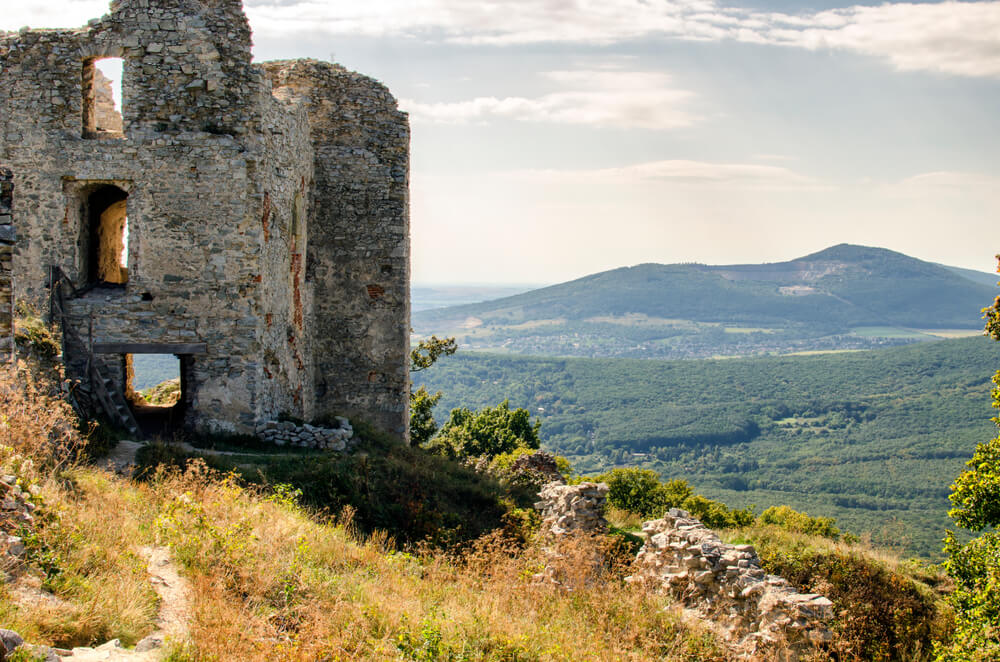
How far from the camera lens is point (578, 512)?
36.2 feet

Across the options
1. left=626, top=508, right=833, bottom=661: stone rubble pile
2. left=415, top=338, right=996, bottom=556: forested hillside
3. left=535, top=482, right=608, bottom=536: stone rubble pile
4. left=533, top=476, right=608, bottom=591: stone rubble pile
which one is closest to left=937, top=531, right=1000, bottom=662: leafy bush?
left=626, top=508, right=833, bottom=661: stone rubble pile

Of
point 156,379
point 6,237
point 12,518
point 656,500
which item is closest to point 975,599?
point 656,500

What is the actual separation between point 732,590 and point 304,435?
7745mm

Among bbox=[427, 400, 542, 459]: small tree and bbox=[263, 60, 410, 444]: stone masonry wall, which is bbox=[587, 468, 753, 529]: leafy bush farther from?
bbox=[427, 400, 542, 459]: small tree

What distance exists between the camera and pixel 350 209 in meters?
16.6

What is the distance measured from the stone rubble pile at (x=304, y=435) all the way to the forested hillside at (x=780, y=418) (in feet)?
112

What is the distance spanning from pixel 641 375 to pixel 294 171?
133716 millimetres

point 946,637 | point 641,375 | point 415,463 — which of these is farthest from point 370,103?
point 641,375

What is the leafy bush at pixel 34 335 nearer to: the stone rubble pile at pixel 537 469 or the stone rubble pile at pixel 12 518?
the stone rubble pile at pixel 12 518

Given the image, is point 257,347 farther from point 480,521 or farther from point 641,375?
point 641,375

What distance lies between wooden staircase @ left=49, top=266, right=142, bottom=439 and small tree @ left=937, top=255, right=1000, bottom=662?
12040 mm

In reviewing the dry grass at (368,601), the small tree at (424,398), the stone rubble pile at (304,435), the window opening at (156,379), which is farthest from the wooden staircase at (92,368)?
the small tree at (424,398)

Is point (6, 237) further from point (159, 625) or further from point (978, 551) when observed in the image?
point (978, 551)

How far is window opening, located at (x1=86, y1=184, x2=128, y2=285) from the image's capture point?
13914 millimetres
